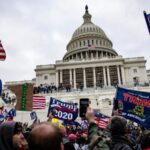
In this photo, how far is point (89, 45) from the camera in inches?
3209

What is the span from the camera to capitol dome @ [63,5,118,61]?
8431 cm

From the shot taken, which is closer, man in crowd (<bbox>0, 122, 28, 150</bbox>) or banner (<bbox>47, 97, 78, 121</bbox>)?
man in crowd (<bbox>0, 122, 28, 150</bbox>)

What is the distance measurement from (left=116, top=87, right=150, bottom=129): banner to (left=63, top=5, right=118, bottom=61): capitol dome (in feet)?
235

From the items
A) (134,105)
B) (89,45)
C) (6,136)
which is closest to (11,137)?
(6,136)

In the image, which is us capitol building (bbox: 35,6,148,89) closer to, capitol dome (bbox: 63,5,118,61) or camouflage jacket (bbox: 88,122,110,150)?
capitol dome (bbox: 63,5,118,61)

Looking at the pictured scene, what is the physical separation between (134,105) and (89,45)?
72605mm

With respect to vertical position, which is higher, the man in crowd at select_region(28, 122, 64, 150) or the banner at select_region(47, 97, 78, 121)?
the banner at select_region(47, 97, 78, 121)

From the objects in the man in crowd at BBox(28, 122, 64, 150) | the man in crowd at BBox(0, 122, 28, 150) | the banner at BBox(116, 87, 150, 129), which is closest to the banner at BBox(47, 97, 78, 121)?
the banner at BBox(116, 87, 150, 129)

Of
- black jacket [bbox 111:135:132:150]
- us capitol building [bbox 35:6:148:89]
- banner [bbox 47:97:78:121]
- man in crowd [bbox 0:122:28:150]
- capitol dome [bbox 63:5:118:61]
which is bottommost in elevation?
black jacket [bbox 111:135:132:150]

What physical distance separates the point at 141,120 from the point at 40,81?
64489 mm

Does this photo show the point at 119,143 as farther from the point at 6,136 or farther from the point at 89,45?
the point at 89,45

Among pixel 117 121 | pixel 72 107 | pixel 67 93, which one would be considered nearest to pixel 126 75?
pixel 67 93

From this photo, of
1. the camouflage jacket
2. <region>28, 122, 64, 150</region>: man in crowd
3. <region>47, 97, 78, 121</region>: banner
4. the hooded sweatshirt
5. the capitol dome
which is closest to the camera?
<region>28, 122, 64, 150</region>: man in crowd

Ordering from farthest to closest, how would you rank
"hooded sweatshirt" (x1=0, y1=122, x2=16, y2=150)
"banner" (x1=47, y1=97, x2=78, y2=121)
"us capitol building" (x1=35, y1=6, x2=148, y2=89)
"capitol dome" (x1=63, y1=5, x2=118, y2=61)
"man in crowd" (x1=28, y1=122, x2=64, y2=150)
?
"capitol dome" (x1=63, y1=5, x2=118, y2=61) → "us capitol building" (x1=35, y1=6, x2=148, y2=89) → "banner" (x1=47, y1=97, x2=78, y2=121) → "hooded sweatshirt" (x1=0, y1=122, x2=16, y2=150) → "man in crowd" (x1=28, y1=122, x2=64, y2=150)
